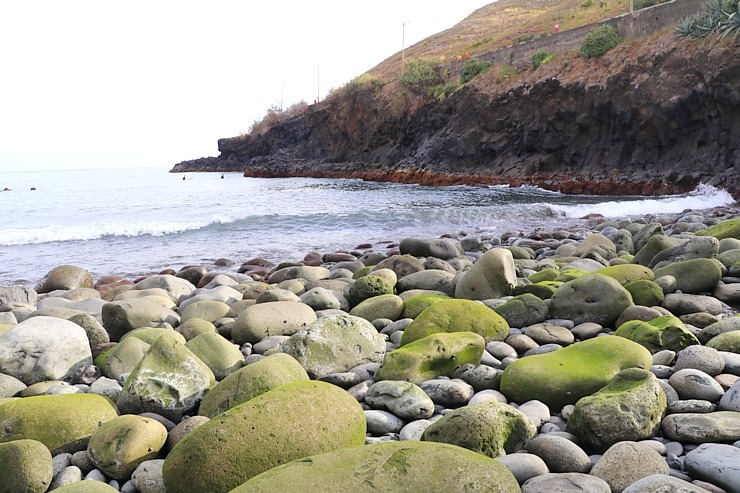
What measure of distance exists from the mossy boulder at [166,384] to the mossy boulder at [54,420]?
17cm

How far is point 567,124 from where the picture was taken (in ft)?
104

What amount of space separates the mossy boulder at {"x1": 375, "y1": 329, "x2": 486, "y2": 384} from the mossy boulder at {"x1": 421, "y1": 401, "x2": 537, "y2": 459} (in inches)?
34.1

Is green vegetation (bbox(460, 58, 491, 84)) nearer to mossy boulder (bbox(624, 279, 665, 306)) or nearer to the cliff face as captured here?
the cliff face

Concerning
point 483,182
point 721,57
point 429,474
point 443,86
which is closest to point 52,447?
point 429,474

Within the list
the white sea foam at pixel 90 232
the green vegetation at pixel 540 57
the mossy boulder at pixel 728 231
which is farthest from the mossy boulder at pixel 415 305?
the green vegetation at pixel 540 57

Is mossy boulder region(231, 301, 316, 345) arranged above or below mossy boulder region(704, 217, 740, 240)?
below

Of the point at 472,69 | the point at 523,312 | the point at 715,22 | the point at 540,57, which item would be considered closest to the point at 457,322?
the point at 523,312

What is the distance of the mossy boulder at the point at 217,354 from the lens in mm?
3914

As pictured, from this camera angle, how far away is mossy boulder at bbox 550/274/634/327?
4.54m

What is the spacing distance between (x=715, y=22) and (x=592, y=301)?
76.5 ft

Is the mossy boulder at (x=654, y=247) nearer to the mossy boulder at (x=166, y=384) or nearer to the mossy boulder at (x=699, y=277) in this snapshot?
the mossy boulder at (x=699, y=277)

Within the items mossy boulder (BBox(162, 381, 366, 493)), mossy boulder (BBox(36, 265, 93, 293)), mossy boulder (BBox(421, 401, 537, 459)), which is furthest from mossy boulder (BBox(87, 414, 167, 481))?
mossy boulder (BBox(36, 265, 93, 293))

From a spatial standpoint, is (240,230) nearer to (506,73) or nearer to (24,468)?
(24,468)

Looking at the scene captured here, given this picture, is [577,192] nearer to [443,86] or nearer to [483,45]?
[443,86]
